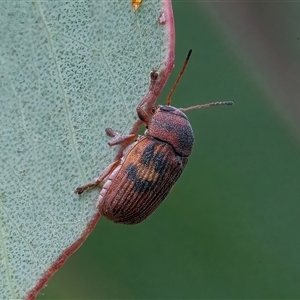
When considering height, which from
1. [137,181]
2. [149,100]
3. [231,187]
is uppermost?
[149,100]

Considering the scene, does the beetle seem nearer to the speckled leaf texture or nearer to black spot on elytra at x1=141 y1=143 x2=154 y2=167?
black spot on elytra at x1=141 y1=143 x2=154 y2=167

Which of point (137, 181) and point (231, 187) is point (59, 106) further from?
point (231, 187)

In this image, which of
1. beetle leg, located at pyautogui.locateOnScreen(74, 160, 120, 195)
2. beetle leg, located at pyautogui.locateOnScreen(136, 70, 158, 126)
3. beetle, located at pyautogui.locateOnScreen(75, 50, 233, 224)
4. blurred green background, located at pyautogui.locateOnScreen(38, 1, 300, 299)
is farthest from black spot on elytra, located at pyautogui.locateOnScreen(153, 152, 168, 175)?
beetle leg, located at pyautogui.locateOnScreen(136, 70, 158, 126)

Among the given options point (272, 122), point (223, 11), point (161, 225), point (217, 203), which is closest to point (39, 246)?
point (161, 225)

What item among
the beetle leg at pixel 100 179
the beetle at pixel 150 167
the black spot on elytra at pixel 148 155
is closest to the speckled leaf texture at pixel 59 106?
the beetle leg at pixel 100 179

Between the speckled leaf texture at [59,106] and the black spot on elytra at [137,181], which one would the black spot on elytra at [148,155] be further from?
the speckled leaf texture at [59,106]

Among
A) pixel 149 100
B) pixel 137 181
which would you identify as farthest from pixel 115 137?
pixel 137 181

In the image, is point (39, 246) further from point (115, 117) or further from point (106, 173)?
point (115, 117)
